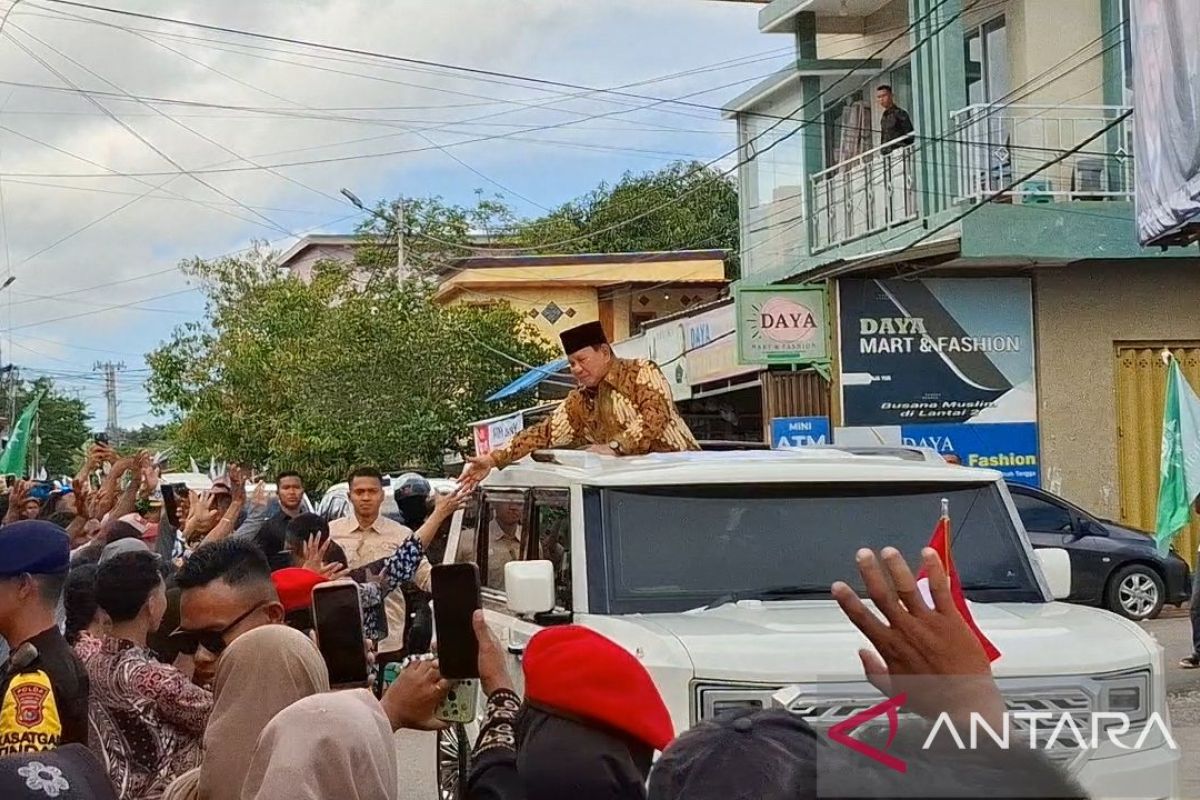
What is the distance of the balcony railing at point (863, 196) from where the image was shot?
21656 millimetres

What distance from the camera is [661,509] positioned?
6.84m

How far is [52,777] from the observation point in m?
3.26

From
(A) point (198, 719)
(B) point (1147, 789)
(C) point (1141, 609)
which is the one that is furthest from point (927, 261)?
(A) point (198, 719)

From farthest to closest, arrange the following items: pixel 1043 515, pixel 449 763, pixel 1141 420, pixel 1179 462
Answer: pixel 1141 420, pixel 1043 515, pixel 1179 462, pixel 449 763

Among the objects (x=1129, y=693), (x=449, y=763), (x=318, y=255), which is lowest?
(x=449, y=763)

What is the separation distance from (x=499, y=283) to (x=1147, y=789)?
121 ft

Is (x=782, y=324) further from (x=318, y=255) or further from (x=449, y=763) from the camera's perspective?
(x=318, y=255)

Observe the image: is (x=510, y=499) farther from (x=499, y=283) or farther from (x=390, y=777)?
(x=499, y=283)

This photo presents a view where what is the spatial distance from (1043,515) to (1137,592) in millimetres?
1298

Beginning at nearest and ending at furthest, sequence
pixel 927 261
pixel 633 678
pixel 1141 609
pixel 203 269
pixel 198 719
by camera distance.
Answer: pixel 633 678 < pixel 198 719 < pixel 1141 609 < pixel 927 261 < pixel 203 269

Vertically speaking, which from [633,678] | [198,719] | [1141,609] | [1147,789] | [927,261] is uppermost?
[927,261]

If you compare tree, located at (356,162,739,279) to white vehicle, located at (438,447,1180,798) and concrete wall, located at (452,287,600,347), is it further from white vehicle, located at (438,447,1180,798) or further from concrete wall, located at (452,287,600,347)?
white vehicle, located at (438,447,1180,798)

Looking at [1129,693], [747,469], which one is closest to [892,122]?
[747,469]

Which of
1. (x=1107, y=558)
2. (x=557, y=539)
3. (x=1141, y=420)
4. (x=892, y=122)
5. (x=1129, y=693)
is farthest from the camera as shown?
(x=892, y=122)
